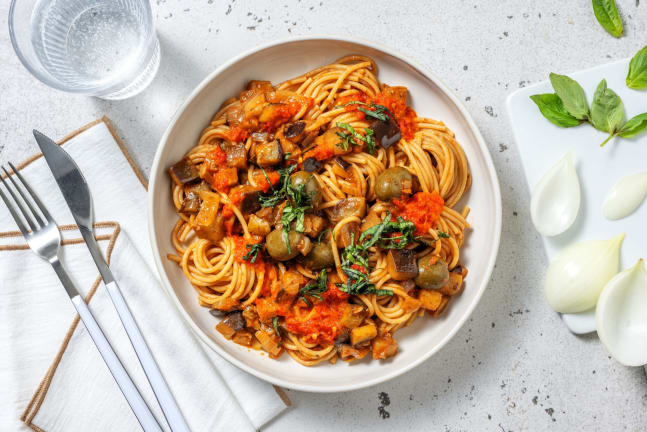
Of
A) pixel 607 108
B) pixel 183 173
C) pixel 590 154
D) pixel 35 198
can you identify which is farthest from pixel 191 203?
pixel 607 108

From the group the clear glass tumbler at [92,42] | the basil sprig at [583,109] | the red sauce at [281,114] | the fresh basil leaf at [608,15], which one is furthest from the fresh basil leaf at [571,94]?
the clear glass tumbler at [92,42]

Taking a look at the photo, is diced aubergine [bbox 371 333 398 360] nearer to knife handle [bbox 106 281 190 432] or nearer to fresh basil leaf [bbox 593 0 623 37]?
knife handle [bbox 106 281 190 432]

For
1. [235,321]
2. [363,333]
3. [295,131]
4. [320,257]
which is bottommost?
[363,333]

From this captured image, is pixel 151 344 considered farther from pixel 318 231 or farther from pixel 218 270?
pixel 318 231

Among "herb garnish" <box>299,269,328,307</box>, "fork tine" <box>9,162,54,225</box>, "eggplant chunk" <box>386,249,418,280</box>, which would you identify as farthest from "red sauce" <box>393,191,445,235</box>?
"fork tine" <box>9,162,54,225</box>

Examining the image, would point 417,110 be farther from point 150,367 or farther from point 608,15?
point 150,367

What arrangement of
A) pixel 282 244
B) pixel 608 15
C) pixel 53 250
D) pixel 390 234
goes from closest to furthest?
pixel 282 244
pixel 390 234
pixel 53 250
pixel 608 15
